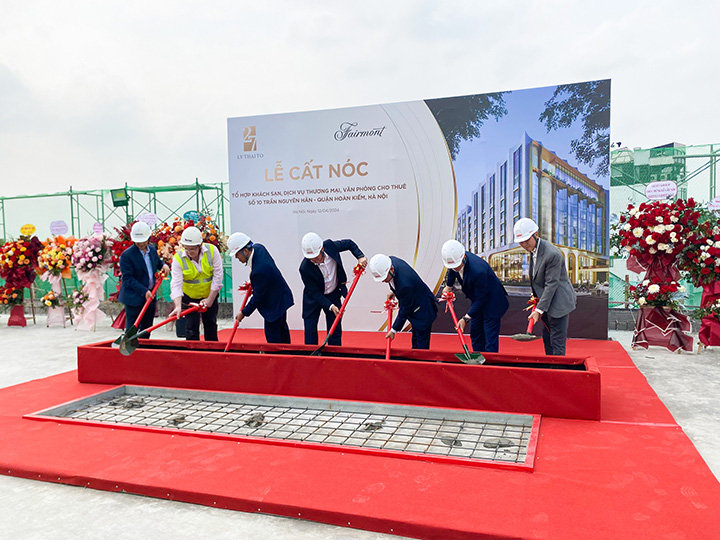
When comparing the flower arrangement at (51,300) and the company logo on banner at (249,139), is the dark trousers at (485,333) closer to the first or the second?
the company logo on banner at (249,139)

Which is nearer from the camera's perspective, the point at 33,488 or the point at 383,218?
the point at 33,488

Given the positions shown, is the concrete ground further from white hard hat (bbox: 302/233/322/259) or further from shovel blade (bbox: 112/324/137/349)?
white hard hat (bbox: 302/233/322/259)

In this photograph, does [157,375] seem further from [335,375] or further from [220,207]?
[220,207]

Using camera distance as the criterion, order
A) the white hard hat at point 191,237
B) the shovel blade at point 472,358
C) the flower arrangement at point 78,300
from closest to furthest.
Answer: the shovel blade at point 472,358
the white hard hat at point 191,237
the flower arrangement at point 78,300

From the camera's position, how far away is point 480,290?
4918 millimetres

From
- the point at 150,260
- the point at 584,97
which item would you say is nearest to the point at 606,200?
the point at 584,97

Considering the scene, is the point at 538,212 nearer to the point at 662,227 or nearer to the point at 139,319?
the point at 662,227

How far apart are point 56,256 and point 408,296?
7089mm

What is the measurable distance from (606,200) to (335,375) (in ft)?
15.3

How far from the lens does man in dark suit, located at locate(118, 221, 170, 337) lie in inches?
236

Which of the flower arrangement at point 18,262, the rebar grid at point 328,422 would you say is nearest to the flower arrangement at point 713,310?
the rebar grid at point 328,422

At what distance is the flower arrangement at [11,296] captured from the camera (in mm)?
9773

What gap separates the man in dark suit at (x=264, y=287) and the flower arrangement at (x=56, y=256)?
548 centimetres

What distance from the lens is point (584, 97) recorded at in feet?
23.2
